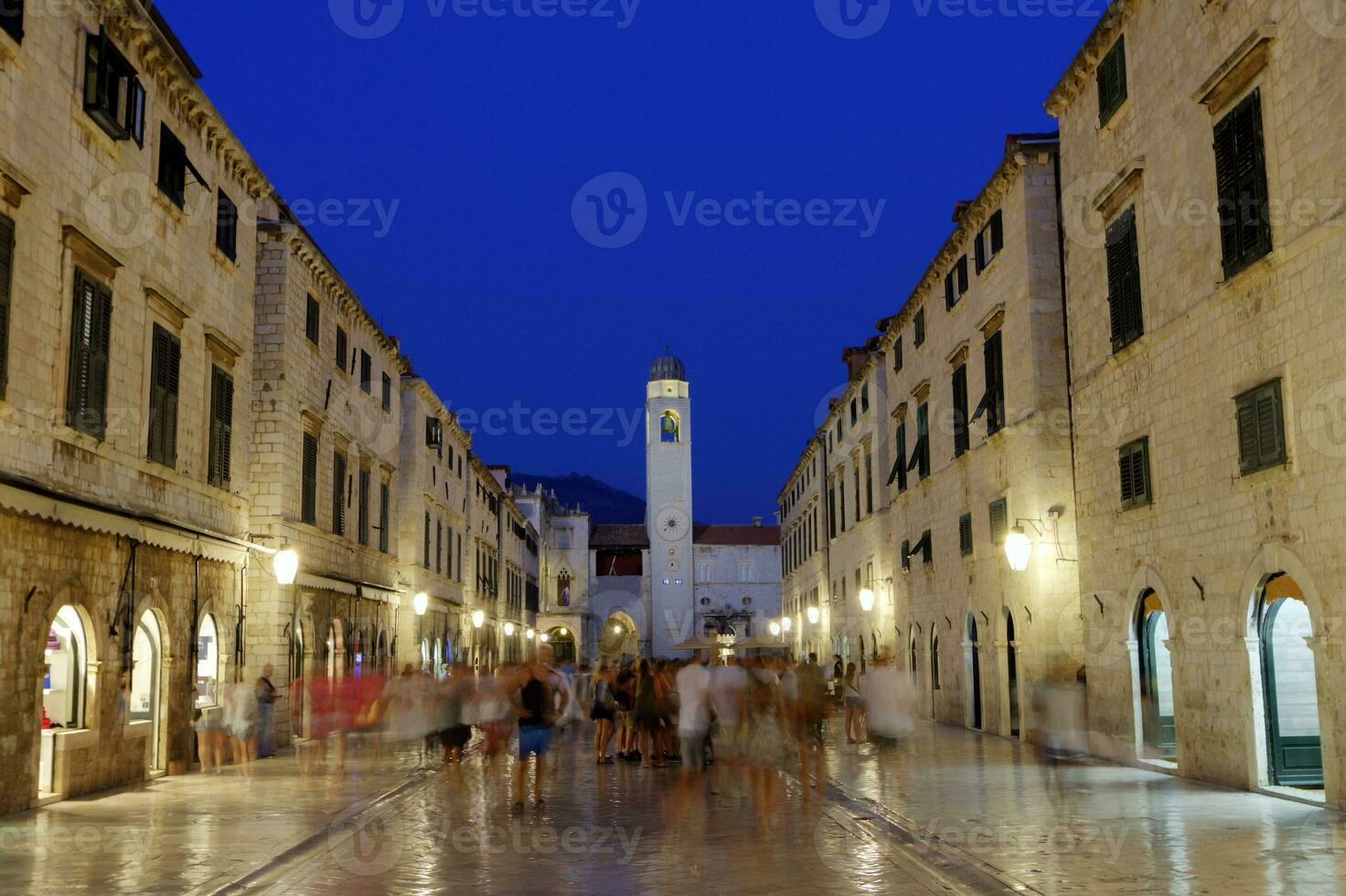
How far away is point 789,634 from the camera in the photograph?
65750mm

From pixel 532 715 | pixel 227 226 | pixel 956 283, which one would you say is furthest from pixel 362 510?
pixel 532 715

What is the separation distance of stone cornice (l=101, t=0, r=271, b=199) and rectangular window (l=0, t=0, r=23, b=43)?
2.25 meters

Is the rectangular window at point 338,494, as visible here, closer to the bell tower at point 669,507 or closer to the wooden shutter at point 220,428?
the wooden shutter at point 220,428

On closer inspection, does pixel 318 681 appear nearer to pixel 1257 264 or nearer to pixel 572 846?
pixel 572 846

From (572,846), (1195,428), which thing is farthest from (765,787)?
(1195,428)

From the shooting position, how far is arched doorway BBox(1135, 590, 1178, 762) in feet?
59.4

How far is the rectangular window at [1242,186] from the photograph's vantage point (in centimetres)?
1415

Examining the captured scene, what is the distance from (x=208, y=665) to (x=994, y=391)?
1544cm

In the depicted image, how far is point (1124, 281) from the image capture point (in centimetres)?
1842

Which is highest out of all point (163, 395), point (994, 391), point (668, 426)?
point (668, 426)

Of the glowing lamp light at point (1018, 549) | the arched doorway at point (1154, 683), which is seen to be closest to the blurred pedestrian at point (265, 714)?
the glowing lamp light at point (1018, 549)

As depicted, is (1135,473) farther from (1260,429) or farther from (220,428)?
(220,428)

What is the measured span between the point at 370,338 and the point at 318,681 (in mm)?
10899

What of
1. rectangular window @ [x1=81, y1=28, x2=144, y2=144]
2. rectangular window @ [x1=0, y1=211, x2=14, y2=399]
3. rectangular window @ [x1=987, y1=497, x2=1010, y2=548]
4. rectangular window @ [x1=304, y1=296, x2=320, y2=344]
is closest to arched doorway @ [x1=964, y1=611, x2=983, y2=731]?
rectangular window @ [x1=987, y1=497, x2=1010, y2=548]
